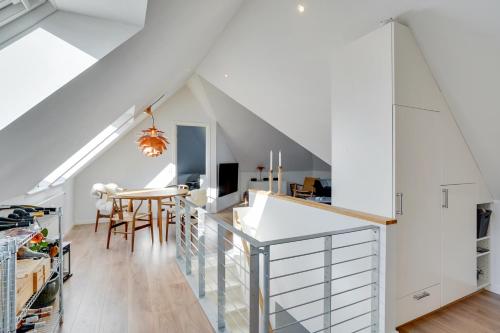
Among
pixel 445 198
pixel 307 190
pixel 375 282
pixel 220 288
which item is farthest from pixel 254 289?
pixel 307 190

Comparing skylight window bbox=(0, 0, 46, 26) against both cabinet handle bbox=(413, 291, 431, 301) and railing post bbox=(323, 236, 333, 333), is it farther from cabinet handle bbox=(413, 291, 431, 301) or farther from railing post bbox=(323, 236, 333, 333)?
cabinet handle bbox=(413, 291, 431, 301)

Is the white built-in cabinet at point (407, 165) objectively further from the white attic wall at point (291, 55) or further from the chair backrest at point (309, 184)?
the chair backrest at point (309, 184)

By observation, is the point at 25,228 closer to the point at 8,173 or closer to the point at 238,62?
the point at 8,173

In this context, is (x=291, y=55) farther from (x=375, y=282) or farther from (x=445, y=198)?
(x=375, y=282)

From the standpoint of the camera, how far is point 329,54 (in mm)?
2488

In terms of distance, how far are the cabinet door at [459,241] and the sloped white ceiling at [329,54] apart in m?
0.41

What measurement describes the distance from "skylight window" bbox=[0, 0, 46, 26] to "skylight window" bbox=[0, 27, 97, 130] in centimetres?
8

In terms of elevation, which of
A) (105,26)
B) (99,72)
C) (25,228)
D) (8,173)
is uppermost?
(105,26)

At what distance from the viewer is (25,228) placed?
1.44m

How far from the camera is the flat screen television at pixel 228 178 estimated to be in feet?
21.4

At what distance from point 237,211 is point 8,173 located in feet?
8.30

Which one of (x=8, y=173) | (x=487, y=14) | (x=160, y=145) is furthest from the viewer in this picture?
(x=160, y=145)

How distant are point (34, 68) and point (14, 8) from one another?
Answer: 0.87 ft

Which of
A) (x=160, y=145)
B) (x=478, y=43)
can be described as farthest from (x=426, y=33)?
(x=160, y=145)
